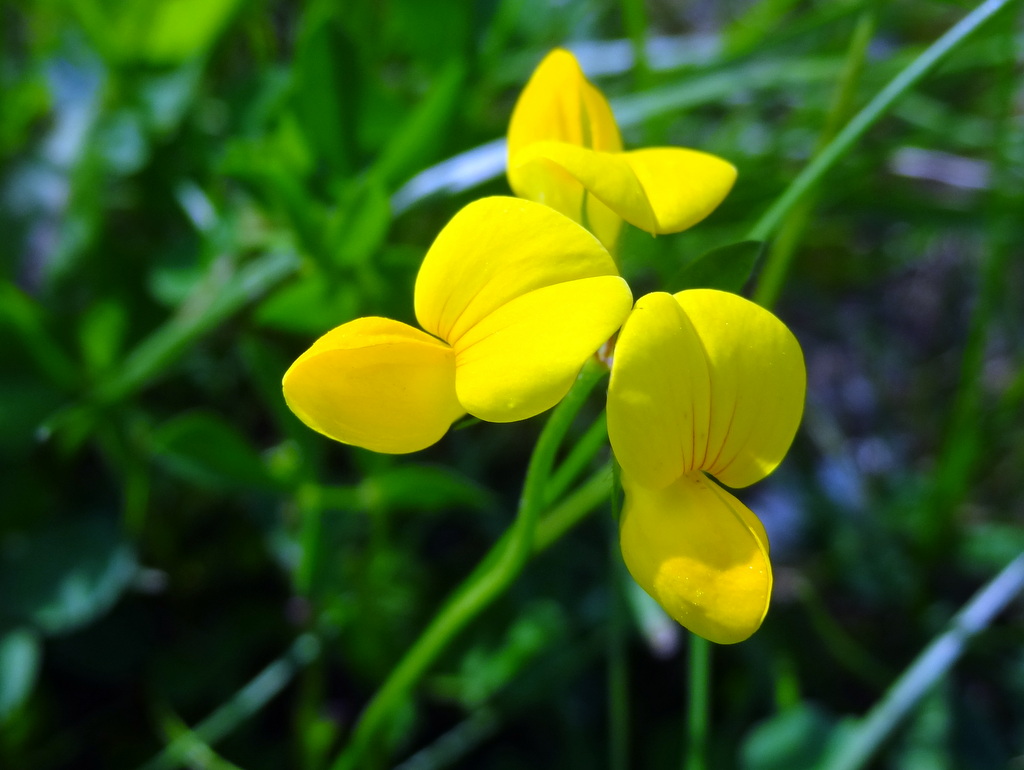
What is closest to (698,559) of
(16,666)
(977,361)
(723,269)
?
(723,269)

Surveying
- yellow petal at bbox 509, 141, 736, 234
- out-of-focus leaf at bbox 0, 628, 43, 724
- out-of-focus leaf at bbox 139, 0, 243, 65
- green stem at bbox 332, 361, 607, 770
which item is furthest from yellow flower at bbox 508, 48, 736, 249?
out-of-focus leaf at bbox 0, 628, 43, 724

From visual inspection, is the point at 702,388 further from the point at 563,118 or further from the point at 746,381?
the point at 563,118

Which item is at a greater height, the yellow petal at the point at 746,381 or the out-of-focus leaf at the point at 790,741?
the yellow petal at the point at 746,381

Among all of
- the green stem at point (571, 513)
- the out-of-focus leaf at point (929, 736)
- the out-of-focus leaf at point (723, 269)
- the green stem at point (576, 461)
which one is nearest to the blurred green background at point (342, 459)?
the out-of-focus leaf at point (929, 736)

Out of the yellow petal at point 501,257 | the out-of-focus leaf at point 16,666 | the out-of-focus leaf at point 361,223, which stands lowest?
the out-of-focus leaf at point 16,666

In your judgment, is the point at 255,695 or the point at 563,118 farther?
the point at 255,695

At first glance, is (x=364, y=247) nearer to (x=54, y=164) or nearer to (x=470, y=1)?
(x=470, y=1)

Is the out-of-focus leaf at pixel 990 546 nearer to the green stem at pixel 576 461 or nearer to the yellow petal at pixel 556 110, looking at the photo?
the green stem at pixel 576 461
